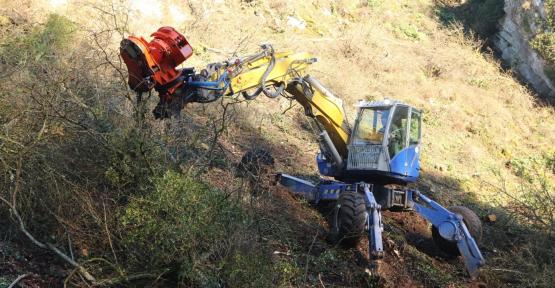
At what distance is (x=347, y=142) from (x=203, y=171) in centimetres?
365

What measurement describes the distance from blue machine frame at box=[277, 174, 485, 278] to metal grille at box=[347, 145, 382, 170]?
302mm

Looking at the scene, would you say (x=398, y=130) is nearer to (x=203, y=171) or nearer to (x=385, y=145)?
(x=385, y=145)

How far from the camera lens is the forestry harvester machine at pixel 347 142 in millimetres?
7145

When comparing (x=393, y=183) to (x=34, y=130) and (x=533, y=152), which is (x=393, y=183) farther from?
(x=533, y=152)

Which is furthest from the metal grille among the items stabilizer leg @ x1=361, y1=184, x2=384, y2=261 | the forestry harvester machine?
stabilizer leg @ x1=361, y1=184, x2=384, y2=261

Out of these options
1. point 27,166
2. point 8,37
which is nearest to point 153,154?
point 27,166

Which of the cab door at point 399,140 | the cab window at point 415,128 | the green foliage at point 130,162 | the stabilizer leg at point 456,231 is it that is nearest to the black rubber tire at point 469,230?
the stabilizer leg at point 456,231

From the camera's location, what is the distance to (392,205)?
913cm

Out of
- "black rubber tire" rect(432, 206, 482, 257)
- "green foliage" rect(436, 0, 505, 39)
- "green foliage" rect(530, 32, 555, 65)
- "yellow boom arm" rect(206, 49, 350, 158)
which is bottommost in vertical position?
"black rubber tire" rect(432, 206, 482, 257)

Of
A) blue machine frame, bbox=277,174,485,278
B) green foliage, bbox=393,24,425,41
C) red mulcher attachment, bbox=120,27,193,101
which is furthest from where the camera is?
green foliage, bbox=393,24,425,41

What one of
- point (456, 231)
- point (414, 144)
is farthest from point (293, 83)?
point (456, 231)

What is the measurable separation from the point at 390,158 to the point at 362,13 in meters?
15.2

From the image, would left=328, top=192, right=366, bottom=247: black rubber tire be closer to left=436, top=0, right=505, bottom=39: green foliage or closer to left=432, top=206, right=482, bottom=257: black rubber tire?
left=432, top=206, right=482, bottom=257: black rubber tire

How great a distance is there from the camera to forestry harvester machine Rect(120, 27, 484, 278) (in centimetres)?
714
